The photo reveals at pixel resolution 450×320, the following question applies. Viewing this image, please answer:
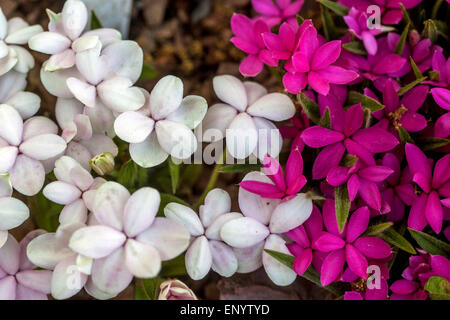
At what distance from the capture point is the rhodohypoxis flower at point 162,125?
726 mm

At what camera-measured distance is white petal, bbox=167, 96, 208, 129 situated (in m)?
0.75

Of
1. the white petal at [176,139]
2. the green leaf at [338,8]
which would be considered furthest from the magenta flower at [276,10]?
the white petal at [176,139]

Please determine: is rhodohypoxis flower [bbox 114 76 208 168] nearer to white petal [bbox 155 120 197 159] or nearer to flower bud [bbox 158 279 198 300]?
white petal [bbox 155 120 197 159]

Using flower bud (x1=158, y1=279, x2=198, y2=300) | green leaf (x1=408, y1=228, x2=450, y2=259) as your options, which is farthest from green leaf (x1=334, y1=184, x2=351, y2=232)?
flower bud (x1=158, y1=279, x2=198, y2=300)

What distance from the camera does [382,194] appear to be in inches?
30.4

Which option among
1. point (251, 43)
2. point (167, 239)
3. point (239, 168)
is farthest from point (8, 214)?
point (251, 43)

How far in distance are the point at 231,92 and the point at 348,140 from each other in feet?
0.62

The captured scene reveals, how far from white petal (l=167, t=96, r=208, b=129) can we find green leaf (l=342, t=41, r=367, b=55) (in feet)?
0.79

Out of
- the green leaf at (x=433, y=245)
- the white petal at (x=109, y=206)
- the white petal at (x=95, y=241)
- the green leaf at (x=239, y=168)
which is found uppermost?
the white petal at (x=109, y=206)

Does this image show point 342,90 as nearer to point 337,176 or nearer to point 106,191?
point 337,176

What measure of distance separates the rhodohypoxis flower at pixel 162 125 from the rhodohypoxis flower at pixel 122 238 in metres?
0.08

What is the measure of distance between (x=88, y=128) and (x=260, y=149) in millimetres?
248

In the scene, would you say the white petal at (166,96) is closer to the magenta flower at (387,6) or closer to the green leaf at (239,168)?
the green leaf at (239,168)

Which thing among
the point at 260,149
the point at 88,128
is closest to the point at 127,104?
the point at 88,128
